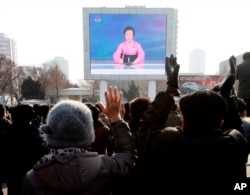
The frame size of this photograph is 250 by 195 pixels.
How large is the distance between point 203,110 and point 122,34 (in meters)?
18.7

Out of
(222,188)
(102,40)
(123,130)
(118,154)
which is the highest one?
(102,40)

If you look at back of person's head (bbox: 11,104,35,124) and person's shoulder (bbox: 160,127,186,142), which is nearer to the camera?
person's shoulder (bbox: 160,127,186,142)

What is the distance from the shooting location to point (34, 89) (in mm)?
35594

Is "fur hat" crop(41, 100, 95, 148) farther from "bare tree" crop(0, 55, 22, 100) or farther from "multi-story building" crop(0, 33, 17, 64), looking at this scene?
"multi-story building" crop(0, 33, 17, 64)

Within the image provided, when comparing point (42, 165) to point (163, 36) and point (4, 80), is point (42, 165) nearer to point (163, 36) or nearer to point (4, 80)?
point (163, 36)

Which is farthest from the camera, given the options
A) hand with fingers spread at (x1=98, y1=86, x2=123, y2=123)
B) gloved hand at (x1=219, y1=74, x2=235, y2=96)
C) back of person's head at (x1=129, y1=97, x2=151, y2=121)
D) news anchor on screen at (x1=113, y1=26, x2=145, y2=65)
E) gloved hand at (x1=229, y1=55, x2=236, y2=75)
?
news anchor on screen at (x1=113, y1=26, x2=145, y2=65)

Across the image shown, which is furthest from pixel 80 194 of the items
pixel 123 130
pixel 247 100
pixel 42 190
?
pixel 247 100

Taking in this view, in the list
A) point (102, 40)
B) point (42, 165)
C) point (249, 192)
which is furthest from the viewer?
point (102, 40)

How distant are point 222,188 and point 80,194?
856mm

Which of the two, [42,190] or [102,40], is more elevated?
[102,40]

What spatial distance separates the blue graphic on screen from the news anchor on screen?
0.86ft

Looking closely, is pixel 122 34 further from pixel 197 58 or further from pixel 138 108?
pixel 197 58

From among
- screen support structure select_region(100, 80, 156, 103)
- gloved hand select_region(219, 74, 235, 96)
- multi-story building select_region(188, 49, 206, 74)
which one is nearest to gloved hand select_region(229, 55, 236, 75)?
gloved hand select_region(219, 74, 235, 96)

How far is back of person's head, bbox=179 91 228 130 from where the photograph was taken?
1.59m
